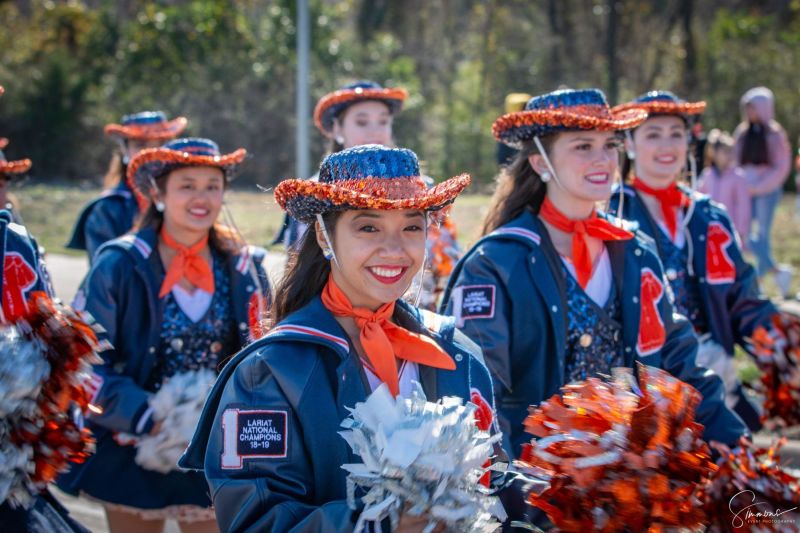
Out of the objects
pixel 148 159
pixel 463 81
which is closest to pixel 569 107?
pixel 148 159

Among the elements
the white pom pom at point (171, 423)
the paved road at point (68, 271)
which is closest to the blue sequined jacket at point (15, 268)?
the white pom pom at point (171, 423)

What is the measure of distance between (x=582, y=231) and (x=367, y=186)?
5.67ft

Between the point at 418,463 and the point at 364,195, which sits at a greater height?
the point at 364,195

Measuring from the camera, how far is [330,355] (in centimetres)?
322

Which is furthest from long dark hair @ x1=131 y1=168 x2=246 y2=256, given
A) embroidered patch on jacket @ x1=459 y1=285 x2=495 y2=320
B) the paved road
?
the paved road

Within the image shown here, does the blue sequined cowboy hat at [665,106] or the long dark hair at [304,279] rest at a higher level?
the blue sequined cowboy hat at [665,106]

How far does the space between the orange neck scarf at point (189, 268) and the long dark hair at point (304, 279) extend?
187cm

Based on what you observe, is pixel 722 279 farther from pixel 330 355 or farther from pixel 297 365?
pixel 297 365

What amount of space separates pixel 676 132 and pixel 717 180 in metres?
6.97

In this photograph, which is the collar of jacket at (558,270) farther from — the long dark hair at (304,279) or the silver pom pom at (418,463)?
the silver pom pom at (418,463)

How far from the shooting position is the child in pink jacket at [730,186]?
41.2 feet

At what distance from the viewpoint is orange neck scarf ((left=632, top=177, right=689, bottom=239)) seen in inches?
236

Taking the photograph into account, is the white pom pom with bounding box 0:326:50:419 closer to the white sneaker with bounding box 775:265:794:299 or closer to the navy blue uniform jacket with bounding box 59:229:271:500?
the navy blue uniform jacket with bounding box 59:229:271:500

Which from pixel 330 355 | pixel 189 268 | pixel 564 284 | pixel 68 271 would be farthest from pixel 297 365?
pixel 68 271
